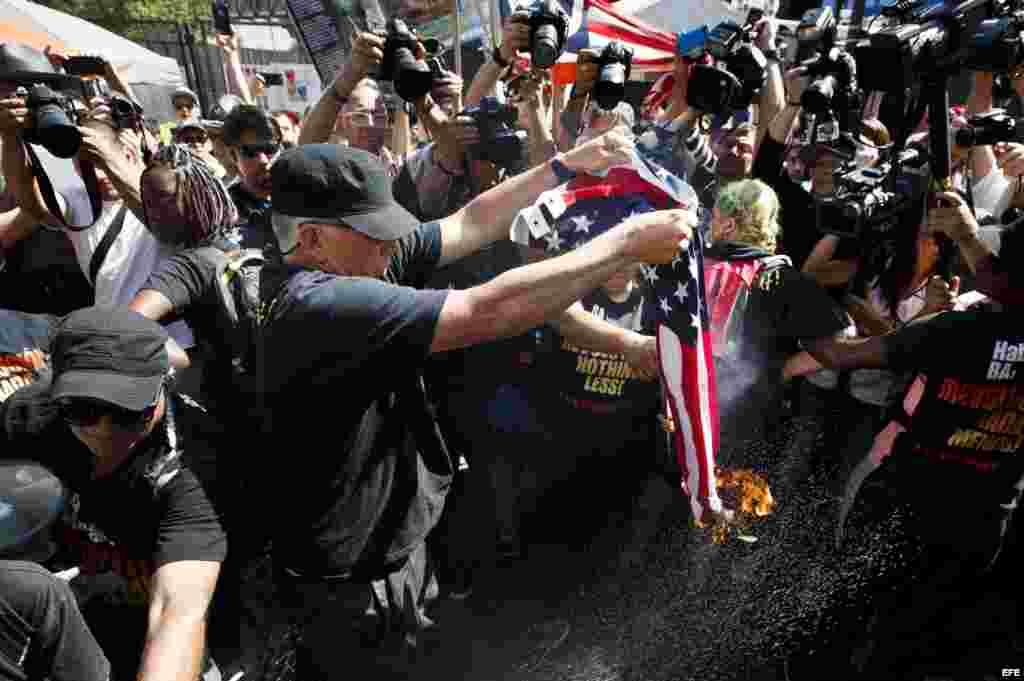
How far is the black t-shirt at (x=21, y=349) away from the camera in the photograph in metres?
2.57

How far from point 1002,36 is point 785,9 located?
6.72 m

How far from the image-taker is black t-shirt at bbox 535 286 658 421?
8.82 feet

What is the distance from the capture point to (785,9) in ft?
26.9

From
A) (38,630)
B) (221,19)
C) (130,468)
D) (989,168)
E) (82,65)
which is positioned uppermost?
(221,19)

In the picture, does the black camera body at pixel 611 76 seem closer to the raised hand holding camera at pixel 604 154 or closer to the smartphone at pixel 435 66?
the smartphone at pixel 435 66

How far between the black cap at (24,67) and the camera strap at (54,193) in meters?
0.28

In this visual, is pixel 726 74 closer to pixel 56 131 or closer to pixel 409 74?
pixel 409 74

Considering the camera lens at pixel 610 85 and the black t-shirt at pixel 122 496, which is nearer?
the black t-shirt at pixel 122 496

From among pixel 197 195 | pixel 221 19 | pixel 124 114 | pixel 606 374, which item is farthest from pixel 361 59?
pixel 221 19

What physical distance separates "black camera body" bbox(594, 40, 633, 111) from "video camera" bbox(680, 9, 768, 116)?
0.42m

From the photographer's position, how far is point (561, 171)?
2283mm

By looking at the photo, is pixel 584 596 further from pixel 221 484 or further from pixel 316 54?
pixel 316 54

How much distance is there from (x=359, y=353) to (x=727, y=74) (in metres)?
2.12

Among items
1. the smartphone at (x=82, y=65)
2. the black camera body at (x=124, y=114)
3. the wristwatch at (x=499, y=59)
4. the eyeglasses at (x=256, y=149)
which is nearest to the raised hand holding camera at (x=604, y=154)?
the wristwatch at (x=499, y=59)
